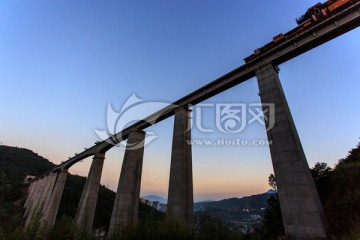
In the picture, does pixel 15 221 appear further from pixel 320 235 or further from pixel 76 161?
pixel 76 161

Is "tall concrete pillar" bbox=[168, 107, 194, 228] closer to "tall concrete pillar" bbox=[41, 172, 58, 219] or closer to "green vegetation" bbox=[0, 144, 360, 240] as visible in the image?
"green vegetation" bbox=[0, 144, 360, 240]

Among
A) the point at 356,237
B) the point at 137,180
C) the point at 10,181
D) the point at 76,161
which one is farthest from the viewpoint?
the point at 10,181

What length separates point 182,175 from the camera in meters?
17.7

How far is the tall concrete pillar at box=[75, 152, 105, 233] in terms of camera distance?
29.8m

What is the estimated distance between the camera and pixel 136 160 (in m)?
24.9

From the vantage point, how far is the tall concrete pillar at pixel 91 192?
29.8 meters

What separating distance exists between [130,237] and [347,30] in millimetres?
17372

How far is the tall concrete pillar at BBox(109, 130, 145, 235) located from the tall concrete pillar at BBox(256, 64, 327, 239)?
55.0 feet

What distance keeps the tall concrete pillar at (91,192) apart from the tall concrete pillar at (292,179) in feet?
94.2

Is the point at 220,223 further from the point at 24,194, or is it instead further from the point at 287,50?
the point at 24,194

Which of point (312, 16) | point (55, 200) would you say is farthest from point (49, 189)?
point (312, 16)

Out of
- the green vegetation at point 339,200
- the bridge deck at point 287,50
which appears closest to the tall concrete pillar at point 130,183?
the bridge deck at point 287,50

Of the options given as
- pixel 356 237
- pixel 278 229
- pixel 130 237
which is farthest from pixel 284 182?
pixel 130 237

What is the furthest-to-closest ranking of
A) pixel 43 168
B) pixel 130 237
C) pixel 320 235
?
pixel 43 168 → pixel 320 235 → pixel 130 237
